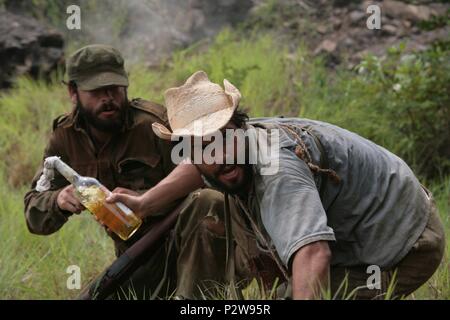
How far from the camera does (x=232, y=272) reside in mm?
3396

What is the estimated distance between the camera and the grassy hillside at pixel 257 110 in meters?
5.04

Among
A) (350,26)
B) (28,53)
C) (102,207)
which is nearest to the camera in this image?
(102,207)

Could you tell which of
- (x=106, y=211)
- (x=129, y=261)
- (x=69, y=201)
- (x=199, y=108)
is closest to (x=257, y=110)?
(x=129, y=261)

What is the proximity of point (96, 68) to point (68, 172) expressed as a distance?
26.8 inches

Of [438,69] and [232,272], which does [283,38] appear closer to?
[438,69]

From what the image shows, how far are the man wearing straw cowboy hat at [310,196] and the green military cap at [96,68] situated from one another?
0.83 meters

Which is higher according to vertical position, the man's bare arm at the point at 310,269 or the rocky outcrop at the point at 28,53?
the rocky outcrop at the point at 28,53

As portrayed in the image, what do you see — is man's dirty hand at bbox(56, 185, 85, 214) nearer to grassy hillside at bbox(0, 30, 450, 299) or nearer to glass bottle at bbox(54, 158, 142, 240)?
glass bottle at bbox(54, 158, 142, 240)

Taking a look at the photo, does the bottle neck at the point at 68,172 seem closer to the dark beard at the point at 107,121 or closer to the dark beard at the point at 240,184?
the dark beard at the point at 107,121

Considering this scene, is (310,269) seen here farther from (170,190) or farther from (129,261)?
(129,261)

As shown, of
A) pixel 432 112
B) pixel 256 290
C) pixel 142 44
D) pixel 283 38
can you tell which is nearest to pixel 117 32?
pixel 142 44

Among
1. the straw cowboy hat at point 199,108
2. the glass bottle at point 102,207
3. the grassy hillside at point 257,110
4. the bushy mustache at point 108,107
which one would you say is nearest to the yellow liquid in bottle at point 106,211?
the glass bottle at point 102,207

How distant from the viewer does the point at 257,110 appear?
21.9 ft

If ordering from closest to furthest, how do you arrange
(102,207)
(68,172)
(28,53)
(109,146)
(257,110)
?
(102,207) < (68,172) < (109,146) < (257,110) < (28,53)
